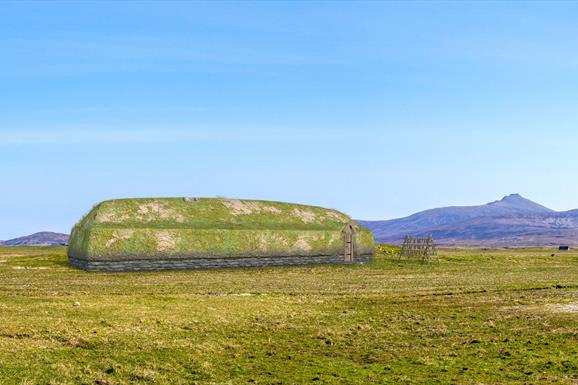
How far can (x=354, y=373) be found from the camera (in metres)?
20.5

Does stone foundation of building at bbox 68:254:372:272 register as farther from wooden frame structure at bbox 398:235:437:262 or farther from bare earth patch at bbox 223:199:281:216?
wooden frame structure at bbox 398:235:437:262

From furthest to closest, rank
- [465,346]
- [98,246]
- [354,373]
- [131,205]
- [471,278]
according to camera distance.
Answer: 1. [131,205]
2. [98,246]
3. [471,278]
4. [465,346]
5. [354,373]

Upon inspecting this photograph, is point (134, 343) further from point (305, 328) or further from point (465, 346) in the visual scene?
point (465, 346)

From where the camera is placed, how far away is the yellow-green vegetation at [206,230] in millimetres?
62500

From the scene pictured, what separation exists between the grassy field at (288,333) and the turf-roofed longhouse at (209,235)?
47.3 feet

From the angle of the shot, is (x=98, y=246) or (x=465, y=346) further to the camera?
(x=98, y=246)

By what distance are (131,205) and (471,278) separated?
1272 inches

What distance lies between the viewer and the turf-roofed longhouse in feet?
204

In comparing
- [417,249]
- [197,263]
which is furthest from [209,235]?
[417,249]

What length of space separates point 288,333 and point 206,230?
131ft

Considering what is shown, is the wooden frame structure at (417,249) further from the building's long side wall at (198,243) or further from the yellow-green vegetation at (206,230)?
the building's long side wall at (198,243)

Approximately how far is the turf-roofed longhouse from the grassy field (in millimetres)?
14431

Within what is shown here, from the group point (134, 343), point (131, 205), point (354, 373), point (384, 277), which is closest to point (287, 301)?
point (134, 343)

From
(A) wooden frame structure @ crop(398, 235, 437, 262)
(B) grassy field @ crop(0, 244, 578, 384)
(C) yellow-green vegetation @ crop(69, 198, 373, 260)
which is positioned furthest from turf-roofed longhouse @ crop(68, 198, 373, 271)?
(B) grassy field @ crop(0, 244, 578, 384)
